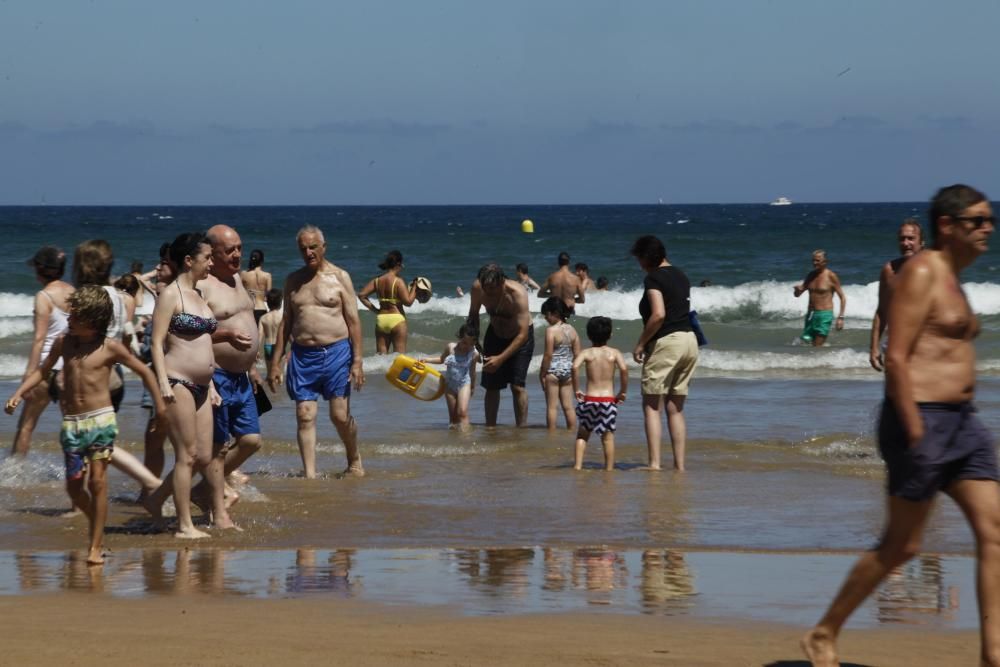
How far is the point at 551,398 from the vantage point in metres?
12.3

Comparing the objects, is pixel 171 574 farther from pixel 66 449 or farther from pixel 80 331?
pixel 80 331

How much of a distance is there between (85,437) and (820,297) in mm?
14795

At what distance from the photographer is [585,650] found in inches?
188

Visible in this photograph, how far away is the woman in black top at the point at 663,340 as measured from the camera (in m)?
9.39

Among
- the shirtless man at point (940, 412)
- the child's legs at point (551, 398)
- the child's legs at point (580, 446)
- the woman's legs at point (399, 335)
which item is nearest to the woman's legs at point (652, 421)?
the child's legs at point (580, 446)

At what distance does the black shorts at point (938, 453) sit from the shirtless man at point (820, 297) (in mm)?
14897

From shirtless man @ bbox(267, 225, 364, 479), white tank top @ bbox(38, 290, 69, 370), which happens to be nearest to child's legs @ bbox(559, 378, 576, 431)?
shirtless man @ bbox(267, 225, 364, 479)

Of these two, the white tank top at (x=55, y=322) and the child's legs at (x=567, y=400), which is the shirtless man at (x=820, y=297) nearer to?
the child's legs at (x=567, y=400)

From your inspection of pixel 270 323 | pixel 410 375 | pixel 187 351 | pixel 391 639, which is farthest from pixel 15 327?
pixel 391 639

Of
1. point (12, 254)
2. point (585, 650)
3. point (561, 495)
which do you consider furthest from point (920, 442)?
point (12, 254)

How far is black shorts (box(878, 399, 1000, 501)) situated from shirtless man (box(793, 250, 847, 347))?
14.9 m

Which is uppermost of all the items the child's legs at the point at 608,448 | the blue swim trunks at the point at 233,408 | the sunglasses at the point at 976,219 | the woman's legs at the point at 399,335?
the sunglasses at the point at 976,219

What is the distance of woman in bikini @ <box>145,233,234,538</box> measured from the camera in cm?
682

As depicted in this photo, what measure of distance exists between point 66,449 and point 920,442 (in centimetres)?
401
